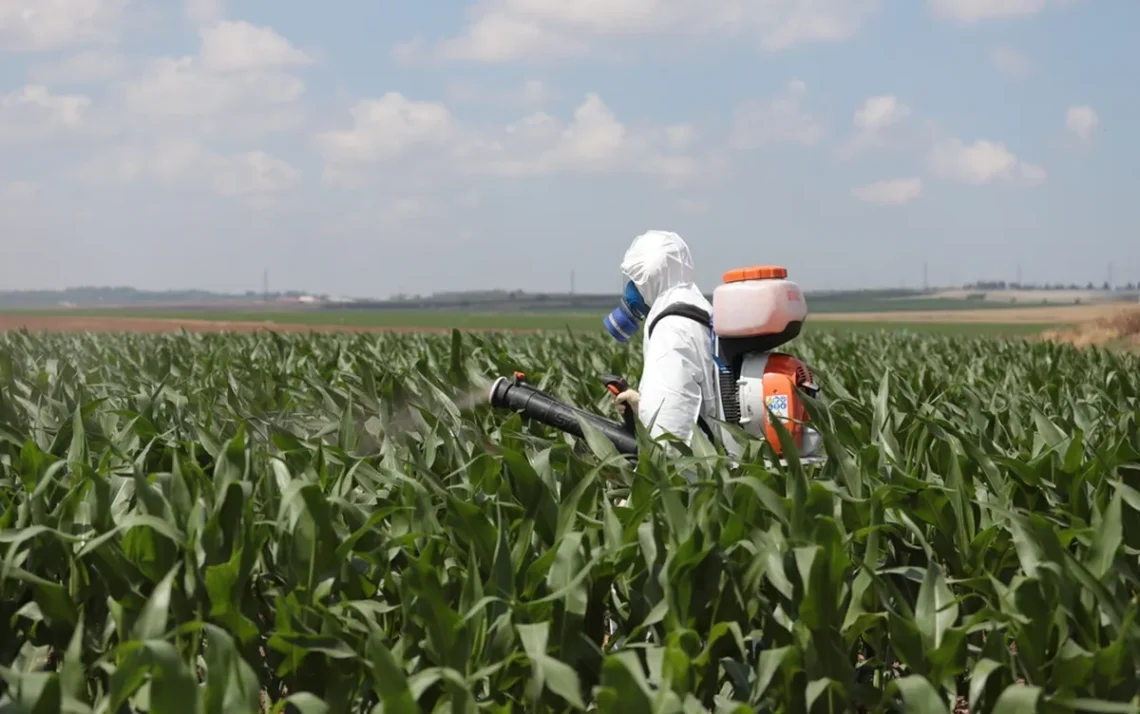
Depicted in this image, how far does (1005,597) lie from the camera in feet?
7.98

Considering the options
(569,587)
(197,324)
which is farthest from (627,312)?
(197,324)

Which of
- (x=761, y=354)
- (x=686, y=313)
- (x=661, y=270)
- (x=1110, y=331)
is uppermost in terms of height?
(x=661, y=270)

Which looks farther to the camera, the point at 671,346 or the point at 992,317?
the point at 992,317

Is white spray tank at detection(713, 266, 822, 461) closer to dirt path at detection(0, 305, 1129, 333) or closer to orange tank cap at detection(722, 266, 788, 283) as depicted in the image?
orange tank cap at detection(722, 266, 788, 283)

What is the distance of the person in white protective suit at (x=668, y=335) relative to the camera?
13.2 ft

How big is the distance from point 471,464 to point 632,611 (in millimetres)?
859

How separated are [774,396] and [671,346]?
431mm

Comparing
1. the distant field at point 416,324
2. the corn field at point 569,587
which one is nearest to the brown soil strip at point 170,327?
the distant field at point 416,324

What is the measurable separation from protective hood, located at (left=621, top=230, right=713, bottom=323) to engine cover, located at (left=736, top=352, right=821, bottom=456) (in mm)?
361

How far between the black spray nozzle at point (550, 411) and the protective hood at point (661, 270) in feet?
1.54

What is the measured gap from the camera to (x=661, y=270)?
13.9 ft

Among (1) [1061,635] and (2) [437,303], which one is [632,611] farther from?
(2) [437,303]

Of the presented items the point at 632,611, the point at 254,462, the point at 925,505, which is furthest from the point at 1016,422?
the point at 254,462

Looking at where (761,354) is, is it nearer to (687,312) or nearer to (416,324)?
(687,312)
